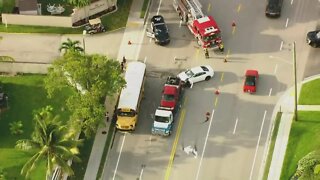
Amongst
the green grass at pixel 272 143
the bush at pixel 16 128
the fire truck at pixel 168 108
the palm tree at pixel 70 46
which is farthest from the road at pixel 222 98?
the bush at pixel 16 128

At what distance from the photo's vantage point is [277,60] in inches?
3401

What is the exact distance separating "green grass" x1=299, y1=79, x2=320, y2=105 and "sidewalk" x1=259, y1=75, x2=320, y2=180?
0.60 m

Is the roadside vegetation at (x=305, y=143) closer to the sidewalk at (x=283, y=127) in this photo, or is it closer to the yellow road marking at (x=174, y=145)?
the sidewalk at (x=283, y=127)

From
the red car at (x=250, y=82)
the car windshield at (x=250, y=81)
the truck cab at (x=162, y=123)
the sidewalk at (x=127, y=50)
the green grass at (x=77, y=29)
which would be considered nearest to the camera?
the sidewalk at (x=127, y=50)

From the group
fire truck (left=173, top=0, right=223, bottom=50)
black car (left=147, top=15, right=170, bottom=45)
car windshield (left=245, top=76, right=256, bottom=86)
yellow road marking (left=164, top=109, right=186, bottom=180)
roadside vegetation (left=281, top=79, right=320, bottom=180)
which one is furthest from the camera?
black car (left=147, top=15, right=170, bottom=45)

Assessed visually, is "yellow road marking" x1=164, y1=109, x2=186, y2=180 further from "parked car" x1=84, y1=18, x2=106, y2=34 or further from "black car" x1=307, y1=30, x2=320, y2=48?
"black car" x1=307, y1=30, x2=320, y2=48

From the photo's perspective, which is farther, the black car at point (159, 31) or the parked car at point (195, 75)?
the black car at point (159, 31)

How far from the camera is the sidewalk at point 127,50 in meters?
76.2

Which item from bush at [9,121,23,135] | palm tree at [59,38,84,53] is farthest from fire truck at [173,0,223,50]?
bush at [9,121,23,135]

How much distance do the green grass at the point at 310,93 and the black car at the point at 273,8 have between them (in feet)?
40.4

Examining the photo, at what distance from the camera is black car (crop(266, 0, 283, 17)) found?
90938mm

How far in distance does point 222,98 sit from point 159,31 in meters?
13.3

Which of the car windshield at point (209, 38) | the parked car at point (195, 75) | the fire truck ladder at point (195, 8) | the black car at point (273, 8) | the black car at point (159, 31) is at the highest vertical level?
the black car at point (273, 8)

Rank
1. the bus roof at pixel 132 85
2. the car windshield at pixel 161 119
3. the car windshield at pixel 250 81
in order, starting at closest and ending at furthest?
the car windshield at pixel 161 119
the bus roof at pixel 132 85
the car windshield at pixel 250 81
